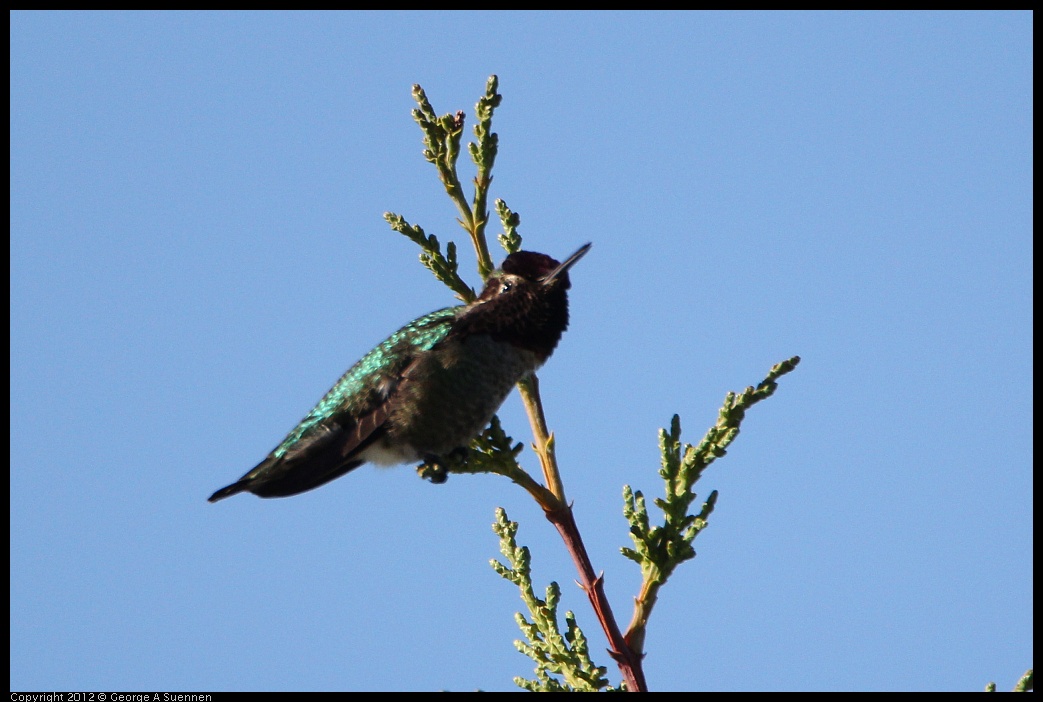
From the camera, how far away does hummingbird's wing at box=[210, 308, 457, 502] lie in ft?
16.3

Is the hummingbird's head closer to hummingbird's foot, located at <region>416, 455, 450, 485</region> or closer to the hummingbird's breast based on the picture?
the hummingbird's breast

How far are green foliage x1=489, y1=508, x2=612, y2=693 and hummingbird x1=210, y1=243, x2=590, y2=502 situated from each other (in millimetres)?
737

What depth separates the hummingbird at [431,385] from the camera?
194 inches

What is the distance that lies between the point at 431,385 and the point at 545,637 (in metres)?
1.50

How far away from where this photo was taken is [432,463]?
502 centimetres

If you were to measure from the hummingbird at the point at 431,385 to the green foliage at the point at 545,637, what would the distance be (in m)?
0.74

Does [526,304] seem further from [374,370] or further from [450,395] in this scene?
[374,370]

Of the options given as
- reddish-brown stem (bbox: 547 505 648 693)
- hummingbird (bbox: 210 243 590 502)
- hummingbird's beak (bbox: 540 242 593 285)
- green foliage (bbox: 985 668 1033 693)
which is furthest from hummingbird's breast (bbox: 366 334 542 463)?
green foliage (bbox: 985 668 1033 693)

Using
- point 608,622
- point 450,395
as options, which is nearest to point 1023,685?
point 608,622

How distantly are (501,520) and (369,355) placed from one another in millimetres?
1533

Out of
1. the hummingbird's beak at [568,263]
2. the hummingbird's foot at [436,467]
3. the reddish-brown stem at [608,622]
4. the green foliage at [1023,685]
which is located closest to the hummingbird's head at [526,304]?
the hummingbird's beak at [568,263]

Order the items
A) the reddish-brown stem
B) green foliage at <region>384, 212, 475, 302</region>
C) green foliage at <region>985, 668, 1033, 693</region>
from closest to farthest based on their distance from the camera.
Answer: green foliage at <region>985, 668, 1033, 693</region> → the reddish-brown stem → green foliage at <region>384, 212, 475, 302</region>
